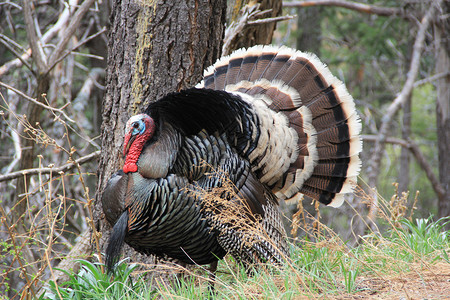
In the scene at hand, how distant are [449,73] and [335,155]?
7.27m

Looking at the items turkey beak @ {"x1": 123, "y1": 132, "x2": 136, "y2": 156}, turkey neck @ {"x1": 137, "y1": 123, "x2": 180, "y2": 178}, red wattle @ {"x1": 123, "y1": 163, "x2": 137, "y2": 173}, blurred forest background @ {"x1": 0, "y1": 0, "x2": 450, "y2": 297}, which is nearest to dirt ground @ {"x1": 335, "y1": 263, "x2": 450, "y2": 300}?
blurred forest background @ {"x1": 0, "y1": 0, "x2": 450, "y2": 297}

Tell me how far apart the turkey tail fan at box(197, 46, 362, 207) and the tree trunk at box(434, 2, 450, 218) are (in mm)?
6455

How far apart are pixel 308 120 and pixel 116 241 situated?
1.81 meters

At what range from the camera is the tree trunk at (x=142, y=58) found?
3.75 meters

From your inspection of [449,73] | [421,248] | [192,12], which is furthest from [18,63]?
[449,73]

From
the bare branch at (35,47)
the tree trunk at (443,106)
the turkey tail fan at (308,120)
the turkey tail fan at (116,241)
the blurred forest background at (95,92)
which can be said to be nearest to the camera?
the turkey tail fan at (116,241)

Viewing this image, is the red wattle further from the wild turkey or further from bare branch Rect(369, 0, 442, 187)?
bare branch Rect(369, 0, 442, 187)

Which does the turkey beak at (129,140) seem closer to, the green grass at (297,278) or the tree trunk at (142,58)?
the tree trunk at (142,58)

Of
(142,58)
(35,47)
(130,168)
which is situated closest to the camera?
(130,168)

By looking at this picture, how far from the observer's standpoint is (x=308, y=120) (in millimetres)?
3920

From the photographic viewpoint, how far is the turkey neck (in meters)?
3.18

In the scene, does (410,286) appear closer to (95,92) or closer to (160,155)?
(160,155)

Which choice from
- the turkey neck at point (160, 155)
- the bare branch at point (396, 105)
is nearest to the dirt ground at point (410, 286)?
the turkey neck at point (160, 155)

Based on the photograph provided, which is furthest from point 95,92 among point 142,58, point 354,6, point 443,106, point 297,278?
point 443,106
